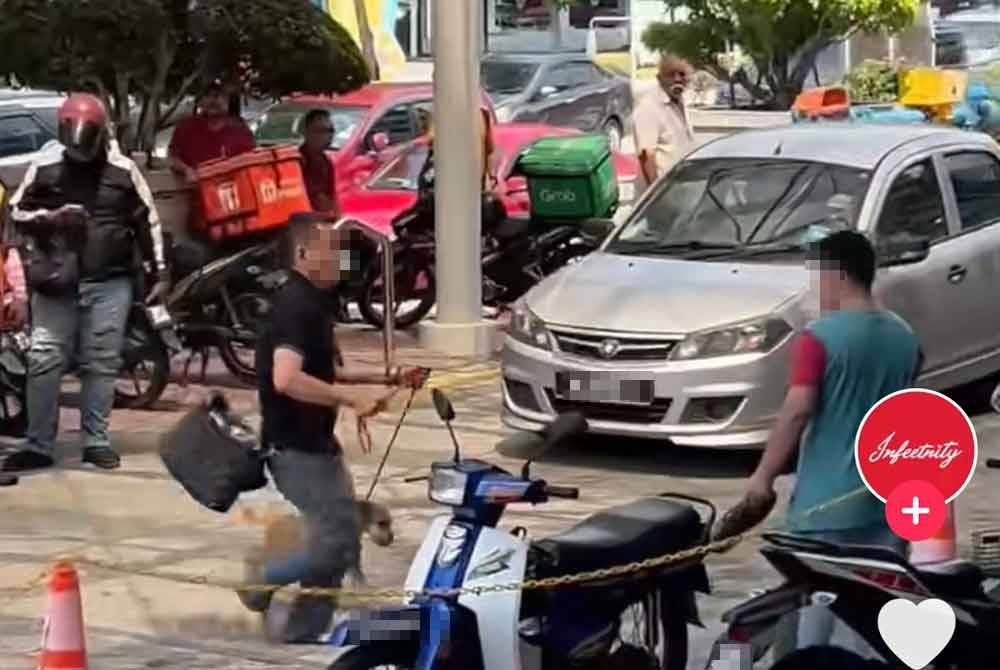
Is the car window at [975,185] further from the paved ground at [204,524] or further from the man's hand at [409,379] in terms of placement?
the man's hand at [409,379]

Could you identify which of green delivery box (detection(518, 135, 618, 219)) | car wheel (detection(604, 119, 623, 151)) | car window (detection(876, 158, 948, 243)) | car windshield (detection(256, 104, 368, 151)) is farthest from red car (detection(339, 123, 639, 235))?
car wheel (detection(604, 119, 623, 151))

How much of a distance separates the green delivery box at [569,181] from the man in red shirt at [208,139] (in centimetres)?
236

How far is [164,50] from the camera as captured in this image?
14953 mm

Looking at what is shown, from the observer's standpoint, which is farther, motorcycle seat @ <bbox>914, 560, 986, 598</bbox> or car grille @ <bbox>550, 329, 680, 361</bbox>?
car grille @ <bbox>550, 329, 680, 361</bbox>

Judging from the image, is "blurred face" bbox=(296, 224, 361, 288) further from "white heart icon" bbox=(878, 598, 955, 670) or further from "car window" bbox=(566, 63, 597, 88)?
"car window" bbox=(566, 63, 597, 88)

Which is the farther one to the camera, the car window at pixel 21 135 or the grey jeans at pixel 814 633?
the car window at pixel 21 135

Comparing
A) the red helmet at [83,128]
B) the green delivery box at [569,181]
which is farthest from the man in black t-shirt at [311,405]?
the green delivery box at [569,181]

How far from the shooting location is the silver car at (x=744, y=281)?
414 inches

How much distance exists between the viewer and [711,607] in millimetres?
8297

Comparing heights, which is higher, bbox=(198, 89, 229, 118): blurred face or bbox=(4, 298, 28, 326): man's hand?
bbox=(198, 89, 229, 118): blurred face

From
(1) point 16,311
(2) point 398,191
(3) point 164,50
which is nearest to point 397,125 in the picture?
(2) point 398,191

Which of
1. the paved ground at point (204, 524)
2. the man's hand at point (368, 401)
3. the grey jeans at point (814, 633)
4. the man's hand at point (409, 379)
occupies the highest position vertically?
the man's hand at point (409, 379)

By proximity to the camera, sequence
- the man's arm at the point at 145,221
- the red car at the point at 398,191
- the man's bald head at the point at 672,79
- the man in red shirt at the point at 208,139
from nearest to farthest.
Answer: the man's arm at the point at 145,221 < the man in red shirt at the point at 208,139 < the man's bald head at the point at 672,79 < the red car at the point at 398,191

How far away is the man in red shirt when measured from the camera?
A: 14438 mm
